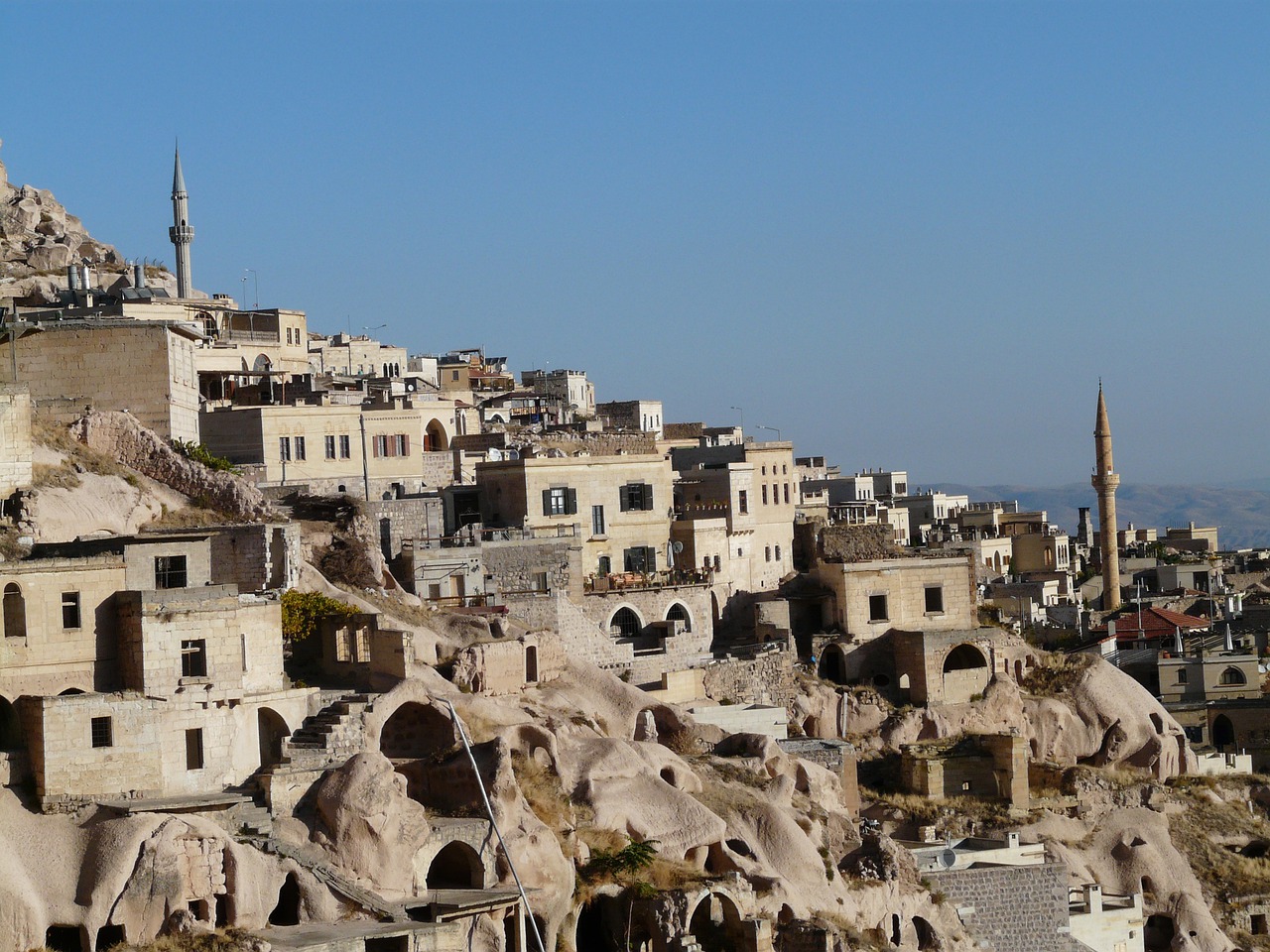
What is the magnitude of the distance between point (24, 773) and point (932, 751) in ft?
92.1

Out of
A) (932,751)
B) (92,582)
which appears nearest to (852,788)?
(932,751)

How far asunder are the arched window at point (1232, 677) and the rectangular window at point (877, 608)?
566 inches

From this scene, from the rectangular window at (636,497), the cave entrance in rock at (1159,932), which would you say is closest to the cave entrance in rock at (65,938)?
the rectangular window at (636,497)

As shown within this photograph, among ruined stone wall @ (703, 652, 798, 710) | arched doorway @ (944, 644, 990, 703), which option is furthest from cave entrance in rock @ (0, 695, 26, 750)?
arched doorway @ (944, 644, 990, 703)

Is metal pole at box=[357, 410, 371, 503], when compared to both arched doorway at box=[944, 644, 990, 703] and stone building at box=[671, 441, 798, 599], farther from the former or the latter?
arched doorway at box=[944, 644, 990, 703]

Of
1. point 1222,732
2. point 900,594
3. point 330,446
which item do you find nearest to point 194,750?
point 330,446

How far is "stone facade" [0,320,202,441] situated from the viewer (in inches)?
1984

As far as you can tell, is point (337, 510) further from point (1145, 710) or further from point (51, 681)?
point (1145, 710)

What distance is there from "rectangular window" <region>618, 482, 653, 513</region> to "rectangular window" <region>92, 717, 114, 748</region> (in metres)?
26.5

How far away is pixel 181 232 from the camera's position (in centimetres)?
8294

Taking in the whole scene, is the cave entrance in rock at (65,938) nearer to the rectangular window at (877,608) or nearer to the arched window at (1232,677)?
the rectangular window at (877,608)

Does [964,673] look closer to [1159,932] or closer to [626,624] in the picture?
[1159,932]

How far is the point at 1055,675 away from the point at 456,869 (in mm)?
27007

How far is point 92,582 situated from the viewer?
4000 cm
